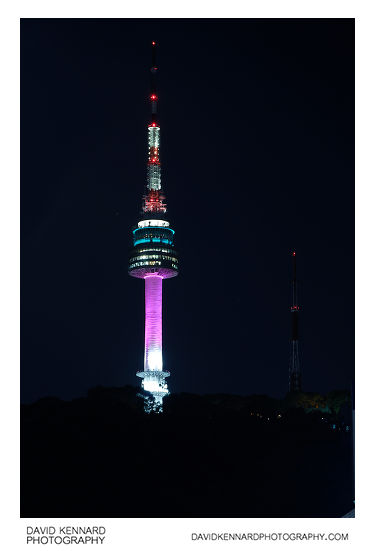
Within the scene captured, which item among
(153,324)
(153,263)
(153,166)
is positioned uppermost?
(153,166)

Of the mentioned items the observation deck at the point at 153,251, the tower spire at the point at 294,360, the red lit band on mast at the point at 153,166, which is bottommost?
the tower spire at the point at 294,360

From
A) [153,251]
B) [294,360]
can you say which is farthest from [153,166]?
[294,360]

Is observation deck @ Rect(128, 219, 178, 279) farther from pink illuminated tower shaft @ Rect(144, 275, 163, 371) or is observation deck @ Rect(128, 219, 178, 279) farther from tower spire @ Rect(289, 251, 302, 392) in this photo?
tower spire @ Rect(289, 251, 302, 392)

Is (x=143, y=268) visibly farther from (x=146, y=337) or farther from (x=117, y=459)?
(x=117, y=459)

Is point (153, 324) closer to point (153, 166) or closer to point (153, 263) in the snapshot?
point (153, 263)

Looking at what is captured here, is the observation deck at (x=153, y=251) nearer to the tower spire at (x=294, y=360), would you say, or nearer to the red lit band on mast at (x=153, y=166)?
the red lit band on mast at (x=153, y=166)

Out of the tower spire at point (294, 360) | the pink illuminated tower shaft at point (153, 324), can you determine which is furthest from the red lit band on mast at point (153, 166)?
the tower spire at point (294, 360)
